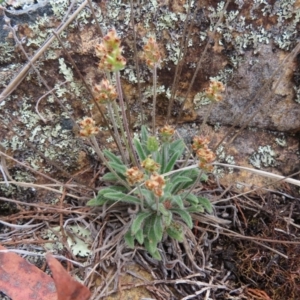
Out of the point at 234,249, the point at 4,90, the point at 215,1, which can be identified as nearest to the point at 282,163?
the point at 234,249

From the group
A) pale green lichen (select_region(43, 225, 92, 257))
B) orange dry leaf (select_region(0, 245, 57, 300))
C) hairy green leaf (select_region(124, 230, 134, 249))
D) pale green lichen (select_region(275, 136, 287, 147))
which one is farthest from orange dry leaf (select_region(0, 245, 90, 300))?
pale green lichen (select_region(275, 136, 287, 147))

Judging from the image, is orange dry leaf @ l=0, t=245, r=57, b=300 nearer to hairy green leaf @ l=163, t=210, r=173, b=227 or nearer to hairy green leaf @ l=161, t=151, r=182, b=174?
hairy green leaf @ l=163, t=210, r=173, b=227

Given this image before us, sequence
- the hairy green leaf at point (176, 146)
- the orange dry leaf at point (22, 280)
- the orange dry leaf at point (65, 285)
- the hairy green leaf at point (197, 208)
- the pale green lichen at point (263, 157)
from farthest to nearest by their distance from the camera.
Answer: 1. the pale green lichen at point (263, 157)
2. the hairy green leaf at point (176, 146)
3. the hairy green leaf at point (197, 208)
4. the orange dry leaf at point (22, 280)
5. the orange dry leaf at point (65, 285)

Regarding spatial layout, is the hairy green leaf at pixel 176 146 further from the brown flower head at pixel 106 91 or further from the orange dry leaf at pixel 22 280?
the orange dry leaf at pixel 22 280

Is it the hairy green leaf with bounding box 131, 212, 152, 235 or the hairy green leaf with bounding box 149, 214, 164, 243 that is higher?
the hairy green leaf with bounding box 131, 212, 152, 235

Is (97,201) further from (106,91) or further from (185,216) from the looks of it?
(106,91)

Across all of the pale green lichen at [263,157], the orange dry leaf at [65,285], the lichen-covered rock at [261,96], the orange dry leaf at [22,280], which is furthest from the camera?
the pale green lichen at [263,157]

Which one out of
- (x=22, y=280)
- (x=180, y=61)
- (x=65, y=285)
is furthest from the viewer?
(x=180, y=61)

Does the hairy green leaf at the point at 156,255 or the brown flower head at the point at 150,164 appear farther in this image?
the hairy green leaf at the point at 156,255

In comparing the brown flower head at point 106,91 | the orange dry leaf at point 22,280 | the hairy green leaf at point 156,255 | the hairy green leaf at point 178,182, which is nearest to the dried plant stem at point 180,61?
the hairy green leaf at point 178,182

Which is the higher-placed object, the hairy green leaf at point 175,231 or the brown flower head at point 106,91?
the brown flower head at point 106,91

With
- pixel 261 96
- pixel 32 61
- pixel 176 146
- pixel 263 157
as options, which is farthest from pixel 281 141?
pixel 32 61

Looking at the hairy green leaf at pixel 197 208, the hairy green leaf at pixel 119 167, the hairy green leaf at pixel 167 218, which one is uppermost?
the hairy green leaf at pixel 119 167
